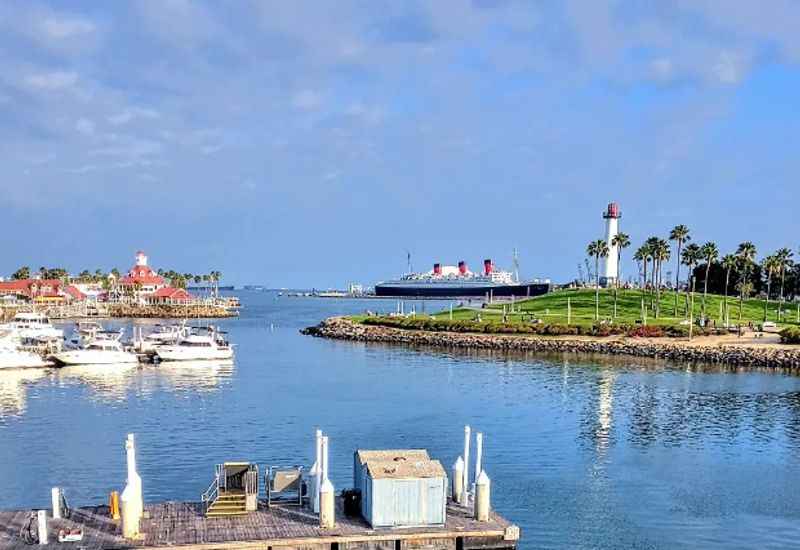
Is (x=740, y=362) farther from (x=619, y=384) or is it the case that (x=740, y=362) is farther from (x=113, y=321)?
(x=113, y=321)

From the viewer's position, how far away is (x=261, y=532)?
82.1 ft

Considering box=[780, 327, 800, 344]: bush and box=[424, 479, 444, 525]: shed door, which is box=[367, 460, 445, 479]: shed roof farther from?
box=[780, 327, 800, 344]: bush

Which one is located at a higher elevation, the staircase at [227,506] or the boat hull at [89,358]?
the staircase at [227,506]

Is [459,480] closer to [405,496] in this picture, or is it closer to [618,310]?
[405,496]

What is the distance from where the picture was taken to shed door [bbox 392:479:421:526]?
84.3ft

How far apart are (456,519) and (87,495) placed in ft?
61.2

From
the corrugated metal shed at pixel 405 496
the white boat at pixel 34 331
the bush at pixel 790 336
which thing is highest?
the bush at pixel 790 336

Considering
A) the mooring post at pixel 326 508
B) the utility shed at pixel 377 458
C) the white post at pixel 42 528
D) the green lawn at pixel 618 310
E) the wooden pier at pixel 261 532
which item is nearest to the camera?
the white post at pixel 42 528

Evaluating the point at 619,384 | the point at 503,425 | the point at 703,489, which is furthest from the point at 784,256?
the point at 703,489

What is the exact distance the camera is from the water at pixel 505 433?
34688 mm

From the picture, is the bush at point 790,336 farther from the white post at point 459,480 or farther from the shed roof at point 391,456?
the shed roof at point 391,456

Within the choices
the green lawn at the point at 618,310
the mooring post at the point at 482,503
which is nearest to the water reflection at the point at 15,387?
the mooring post at the point at 482,503

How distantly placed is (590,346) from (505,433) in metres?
56.0

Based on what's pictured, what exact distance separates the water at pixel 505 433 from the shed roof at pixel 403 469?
670 cm
